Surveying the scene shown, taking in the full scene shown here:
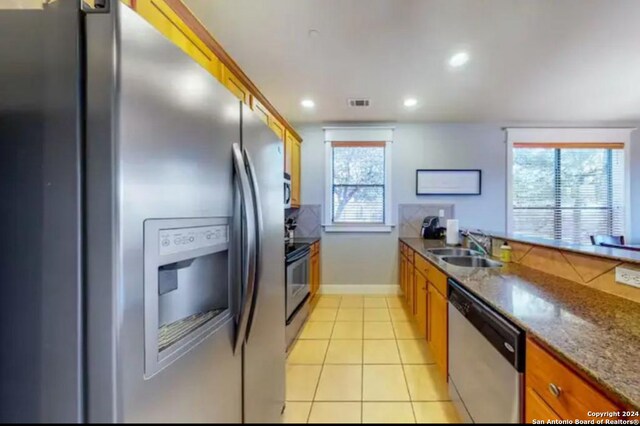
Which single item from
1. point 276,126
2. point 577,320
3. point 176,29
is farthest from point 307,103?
point 577,320

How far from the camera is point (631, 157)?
4320 millimetres

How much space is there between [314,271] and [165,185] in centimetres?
Result: 344

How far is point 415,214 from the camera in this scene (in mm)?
4434

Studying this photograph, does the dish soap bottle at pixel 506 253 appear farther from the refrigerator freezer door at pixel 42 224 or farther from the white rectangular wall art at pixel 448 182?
the refrigerator freezer door at pixel 42 224

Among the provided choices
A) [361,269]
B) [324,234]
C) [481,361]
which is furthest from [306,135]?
[481,361]

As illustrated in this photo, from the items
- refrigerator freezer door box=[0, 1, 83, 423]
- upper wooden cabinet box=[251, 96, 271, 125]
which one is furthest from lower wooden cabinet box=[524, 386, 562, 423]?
upper wooden cabinet box=[251, 96, 271, 125]

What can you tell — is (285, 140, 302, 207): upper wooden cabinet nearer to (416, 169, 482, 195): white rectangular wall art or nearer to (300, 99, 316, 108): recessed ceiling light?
(300, 99, 316, 108): recessed ceiling light

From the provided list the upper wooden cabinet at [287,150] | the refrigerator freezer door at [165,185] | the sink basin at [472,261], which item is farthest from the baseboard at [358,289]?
the refrigerator freezer door at [165,185]

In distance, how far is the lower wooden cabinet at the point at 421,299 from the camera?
2588mm

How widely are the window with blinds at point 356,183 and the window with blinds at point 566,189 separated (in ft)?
6.66

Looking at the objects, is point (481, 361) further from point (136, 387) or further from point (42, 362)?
point (42, 362)

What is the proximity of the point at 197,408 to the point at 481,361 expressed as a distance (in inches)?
49.7

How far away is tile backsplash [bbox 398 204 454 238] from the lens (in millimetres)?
4418

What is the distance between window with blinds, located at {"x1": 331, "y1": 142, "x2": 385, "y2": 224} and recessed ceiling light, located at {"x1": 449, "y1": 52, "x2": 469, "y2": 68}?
6.27ft
